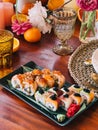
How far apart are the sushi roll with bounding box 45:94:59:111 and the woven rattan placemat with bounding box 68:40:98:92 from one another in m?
0.14

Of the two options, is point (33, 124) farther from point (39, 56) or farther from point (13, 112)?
point (39, 56)

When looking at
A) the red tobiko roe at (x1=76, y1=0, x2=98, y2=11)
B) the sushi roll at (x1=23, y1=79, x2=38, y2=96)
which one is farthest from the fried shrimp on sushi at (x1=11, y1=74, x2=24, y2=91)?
the red tobiko roe at (x1=76, y1=0, x2=98, y2=11)

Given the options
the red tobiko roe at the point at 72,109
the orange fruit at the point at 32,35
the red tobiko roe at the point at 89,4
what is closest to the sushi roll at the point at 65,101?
the red tobiko roe at the point at 72,109

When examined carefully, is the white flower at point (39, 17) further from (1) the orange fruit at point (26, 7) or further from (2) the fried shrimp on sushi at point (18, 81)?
(2) the fried shrimp on sushi at point (18, 81)

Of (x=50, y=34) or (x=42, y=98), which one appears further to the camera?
(x=50, y=34)

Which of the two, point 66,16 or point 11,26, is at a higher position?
point 66,16

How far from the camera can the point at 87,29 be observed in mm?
1017

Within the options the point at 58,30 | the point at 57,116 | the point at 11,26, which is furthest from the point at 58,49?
the point at 57,116

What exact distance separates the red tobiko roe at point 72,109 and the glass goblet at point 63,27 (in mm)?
323

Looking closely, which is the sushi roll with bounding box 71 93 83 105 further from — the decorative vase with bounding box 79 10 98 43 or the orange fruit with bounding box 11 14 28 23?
the orange fruit with bounding box 11 14 28 23

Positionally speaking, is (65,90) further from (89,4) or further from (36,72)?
(89,4)

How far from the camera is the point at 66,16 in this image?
1.00 meters

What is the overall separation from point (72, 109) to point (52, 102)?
0.05m

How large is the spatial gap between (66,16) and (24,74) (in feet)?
0.96
